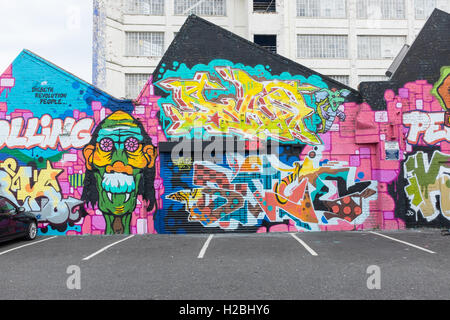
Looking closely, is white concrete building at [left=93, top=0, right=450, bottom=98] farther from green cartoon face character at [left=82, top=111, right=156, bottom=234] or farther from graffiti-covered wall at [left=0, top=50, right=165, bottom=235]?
green cartoon face character at [left=82, top=111, right=156, bottom=234]

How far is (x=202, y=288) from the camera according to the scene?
5516 millimetres

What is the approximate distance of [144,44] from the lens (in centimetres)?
2973

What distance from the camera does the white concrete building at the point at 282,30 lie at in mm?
28891

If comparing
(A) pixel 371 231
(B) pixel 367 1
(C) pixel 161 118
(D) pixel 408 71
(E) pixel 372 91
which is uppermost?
(B) pixel 367 1

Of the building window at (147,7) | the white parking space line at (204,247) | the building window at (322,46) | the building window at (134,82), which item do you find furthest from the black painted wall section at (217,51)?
the building window at (147,7)

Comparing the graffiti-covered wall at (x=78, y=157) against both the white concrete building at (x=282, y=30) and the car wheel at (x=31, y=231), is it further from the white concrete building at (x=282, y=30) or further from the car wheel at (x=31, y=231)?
the white concrete building at (x=282, y=30)

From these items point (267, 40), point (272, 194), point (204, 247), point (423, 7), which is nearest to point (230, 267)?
point (204, 247)

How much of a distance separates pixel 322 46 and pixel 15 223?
27.7 metres

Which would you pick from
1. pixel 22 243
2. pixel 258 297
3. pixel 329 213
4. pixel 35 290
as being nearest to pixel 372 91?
pixel 329 213

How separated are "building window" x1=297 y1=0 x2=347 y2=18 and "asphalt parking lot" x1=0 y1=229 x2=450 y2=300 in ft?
81.1

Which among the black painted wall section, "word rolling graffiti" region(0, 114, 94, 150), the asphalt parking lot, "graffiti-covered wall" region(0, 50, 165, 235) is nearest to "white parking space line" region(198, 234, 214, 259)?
the asphalt parking lot

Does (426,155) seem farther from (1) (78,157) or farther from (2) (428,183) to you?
(1) (78,157)

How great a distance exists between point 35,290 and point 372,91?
449 inches

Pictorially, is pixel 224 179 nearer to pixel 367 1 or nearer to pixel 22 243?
pixel 22 243
